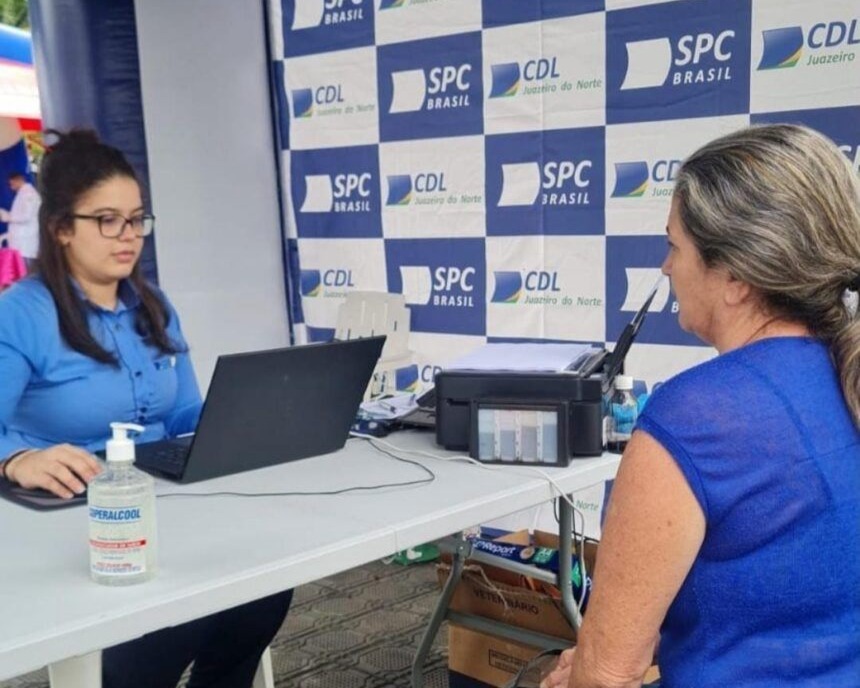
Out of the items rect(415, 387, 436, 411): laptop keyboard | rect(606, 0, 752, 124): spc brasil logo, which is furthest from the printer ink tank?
rect(606, 0, 752, 124): spc brasil logo

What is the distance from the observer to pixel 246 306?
3.89 metres

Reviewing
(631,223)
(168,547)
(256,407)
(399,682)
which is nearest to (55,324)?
(256,407)

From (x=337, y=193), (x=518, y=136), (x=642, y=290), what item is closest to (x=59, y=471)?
(x=642, y=290)

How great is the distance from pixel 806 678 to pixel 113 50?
3.08 metres

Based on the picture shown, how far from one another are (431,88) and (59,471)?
7.38 feet

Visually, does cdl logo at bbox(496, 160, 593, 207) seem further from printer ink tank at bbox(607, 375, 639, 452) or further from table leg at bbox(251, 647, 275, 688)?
table leg at bbox(251, 647, 275, 688)

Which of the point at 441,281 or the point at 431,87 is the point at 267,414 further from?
the point at 431,87

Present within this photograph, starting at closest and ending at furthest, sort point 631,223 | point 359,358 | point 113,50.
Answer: point 359,358 < point 631,223 < point 113,50

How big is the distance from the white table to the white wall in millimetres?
2129

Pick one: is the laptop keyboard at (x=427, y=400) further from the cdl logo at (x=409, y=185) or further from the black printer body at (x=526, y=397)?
the cdl logo at (x=409, y=185)

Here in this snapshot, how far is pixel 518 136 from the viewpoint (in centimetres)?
319

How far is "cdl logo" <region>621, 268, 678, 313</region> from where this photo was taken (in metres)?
2.91

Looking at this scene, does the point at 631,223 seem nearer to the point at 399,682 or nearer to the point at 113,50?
the point at 399,682

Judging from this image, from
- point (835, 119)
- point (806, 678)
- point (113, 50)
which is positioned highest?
point (113, 50)
